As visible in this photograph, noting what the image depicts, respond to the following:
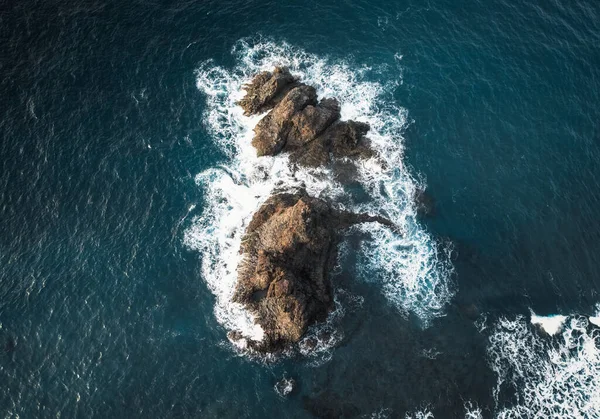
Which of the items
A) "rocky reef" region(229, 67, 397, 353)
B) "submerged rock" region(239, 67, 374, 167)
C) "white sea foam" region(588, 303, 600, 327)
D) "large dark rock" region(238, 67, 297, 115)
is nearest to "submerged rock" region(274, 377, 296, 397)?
"rocky reef" region(229, 67, 397, 353)

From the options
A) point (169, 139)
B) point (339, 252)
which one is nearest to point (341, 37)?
point (169, 139)

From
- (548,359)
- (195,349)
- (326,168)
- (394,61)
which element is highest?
(394,61)

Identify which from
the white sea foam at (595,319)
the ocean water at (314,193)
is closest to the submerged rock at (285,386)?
the ocean water at (314,193)

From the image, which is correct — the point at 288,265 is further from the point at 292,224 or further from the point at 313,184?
the point at 313,184

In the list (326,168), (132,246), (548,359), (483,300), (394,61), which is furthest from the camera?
(394,61)

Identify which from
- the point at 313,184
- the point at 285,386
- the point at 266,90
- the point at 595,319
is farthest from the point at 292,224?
the point at 595,319

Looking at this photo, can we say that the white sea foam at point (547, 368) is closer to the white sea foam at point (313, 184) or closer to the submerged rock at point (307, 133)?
the white sea foam at point (313, 184)

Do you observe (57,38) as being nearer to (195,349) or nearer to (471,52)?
(195,349)
